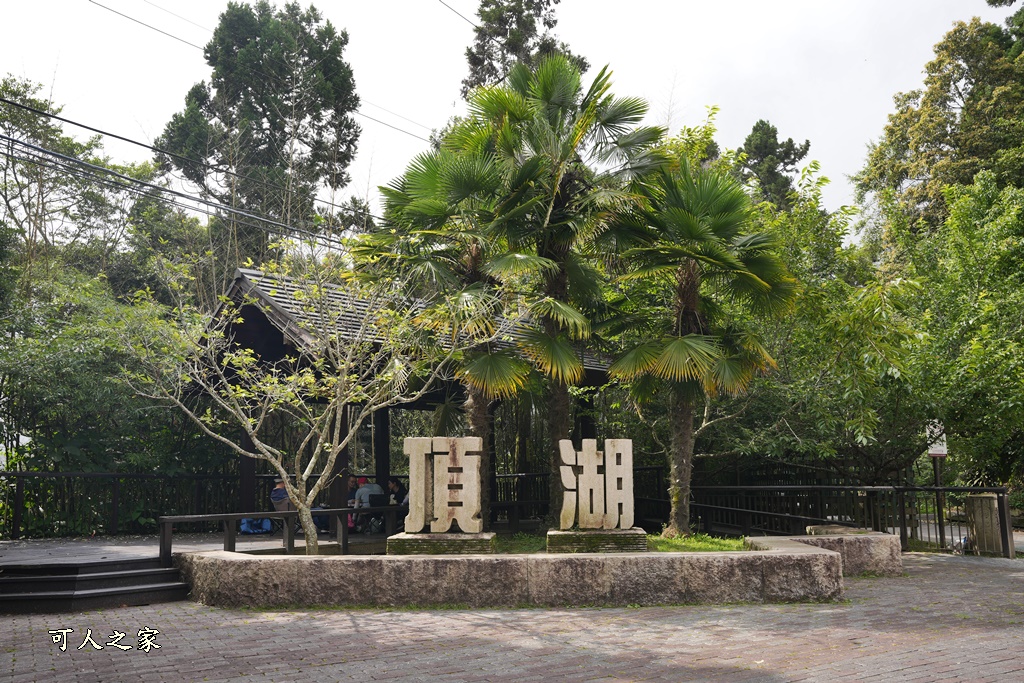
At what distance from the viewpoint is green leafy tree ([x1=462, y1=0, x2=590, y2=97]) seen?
31.4m

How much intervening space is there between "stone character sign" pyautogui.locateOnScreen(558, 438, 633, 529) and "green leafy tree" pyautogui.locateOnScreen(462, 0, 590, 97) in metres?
23.9

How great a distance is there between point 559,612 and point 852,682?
11.4ft

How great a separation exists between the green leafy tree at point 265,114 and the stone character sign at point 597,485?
25.0 m

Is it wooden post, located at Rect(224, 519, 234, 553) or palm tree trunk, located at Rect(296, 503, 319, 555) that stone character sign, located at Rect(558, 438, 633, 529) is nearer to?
palm tree trunk, located at Rect(296, 503, 319, 555)

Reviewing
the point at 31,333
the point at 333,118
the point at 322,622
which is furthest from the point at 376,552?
the point at 333,118

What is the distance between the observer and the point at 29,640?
753cm

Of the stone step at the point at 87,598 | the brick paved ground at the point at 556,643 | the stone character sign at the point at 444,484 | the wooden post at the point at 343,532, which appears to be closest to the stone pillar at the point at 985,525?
the brick paved ground at the point at 556,643

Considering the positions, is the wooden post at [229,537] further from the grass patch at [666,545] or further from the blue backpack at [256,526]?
the blue backpack at [256,526]

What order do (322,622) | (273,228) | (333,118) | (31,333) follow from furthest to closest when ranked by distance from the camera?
1. (333,118)
2. (273,228)
3. (31,333)
4. (322,622)

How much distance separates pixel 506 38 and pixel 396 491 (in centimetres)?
2106

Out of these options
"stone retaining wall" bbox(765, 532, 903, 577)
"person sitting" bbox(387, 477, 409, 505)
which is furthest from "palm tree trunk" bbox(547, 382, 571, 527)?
"person sitting" bbox(387, 477, 409, 505)

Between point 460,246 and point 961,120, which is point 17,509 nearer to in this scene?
point 460,246

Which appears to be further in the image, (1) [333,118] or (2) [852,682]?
(1) [333,118]

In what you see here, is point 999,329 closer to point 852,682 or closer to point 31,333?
point 852,682
